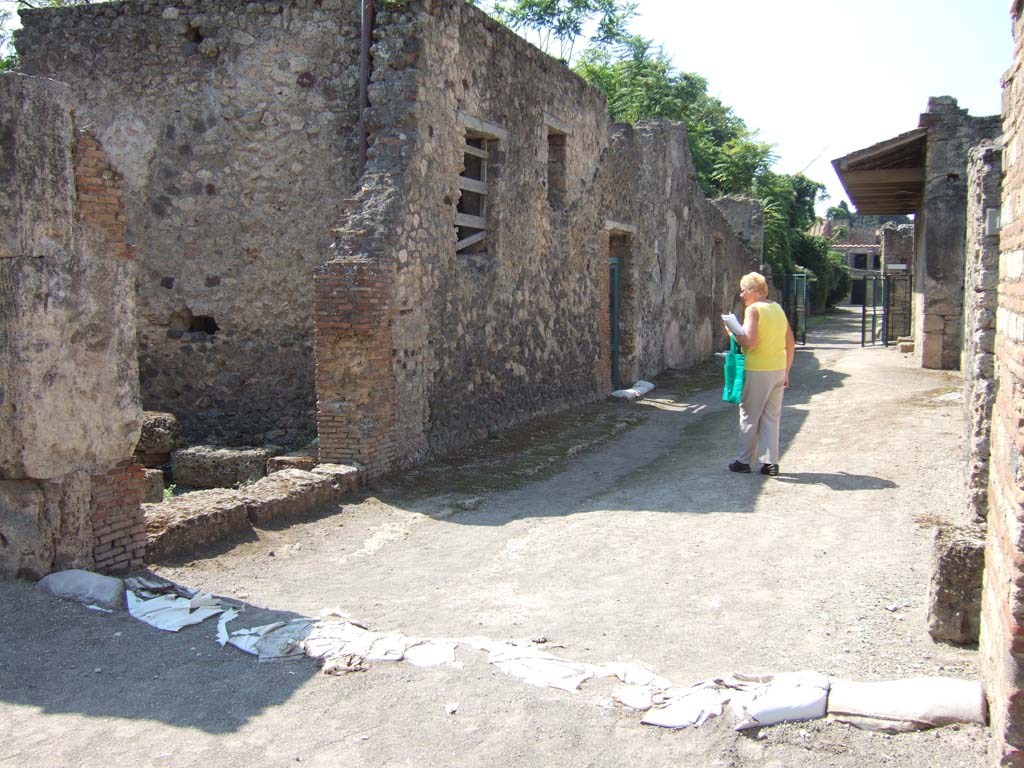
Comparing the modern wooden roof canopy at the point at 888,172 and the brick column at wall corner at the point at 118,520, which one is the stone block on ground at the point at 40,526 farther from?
the modern wooden roof canopy at the point at 888,172

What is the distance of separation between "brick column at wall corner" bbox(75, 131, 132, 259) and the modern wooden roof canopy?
38.5ft

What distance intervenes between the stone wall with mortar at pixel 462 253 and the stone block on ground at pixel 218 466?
940 mm

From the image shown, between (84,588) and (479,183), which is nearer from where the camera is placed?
(84,588)

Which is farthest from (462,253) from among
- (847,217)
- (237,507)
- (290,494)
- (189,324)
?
(847,217)

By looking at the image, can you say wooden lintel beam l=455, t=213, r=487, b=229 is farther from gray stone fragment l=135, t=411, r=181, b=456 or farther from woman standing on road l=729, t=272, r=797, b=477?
gray stone fragment l=135, t=411, r=181, b=456

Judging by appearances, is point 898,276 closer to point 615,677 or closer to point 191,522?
point 191,522

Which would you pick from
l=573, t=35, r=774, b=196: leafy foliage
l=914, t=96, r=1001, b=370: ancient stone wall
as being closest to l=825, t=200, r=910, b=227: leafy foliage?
l=573, t=35, r=774, b=196: leafy foliage

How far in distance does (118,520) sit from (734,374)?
4.96 meters

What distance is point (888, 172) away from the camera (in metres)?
15.5

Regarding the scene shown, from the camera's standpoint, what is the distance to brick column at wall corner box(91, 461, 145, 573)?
5090 mm

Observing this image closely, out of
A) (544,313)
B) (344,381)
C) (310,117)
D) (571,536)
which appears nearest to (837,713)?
(571,536)

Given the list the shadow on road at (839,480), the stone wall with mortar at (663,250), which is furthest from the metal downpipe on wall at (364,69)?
the stone wall with mortar at (663,250)

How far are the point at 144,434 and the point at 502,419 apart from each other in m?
3.61

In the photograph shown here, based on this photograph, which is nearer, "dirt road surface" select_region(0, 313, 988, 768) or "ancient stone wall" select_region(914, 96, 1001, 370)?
"dirt road surface" select_region(0, 313, 988, 768)
